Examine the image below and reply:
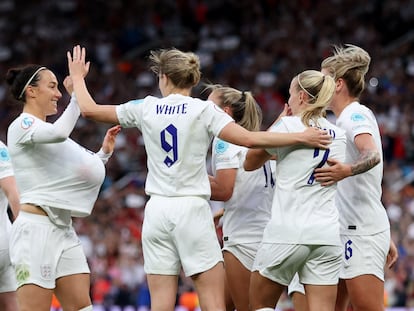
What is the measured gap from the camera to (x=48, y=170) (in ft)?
24.8

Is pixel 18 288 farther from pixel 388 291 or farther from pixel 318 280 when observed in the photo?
pixel 388 291

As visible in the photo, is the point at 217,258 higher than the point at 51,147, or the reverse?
the point at 51,147

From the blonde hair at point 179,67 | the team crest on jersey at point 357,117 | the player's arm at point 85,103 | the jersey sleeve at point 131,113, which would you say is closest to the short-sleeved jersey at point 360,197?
the team crest on jersey at point 357,117

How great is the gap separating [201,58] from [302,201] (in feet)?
48.6

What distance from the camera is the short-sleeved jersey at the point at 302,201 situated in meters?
7.07

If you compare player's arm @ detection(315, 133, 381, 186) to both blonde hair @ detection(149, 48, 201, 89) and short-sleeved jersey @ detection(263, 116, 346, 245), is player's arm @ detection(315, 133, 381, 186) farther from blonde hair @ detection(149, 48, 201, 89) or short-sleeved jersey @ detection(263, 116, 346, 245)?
blonde hair @ detection(149, 48, 201, 89)

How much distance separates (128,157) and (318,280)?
11.8 metres

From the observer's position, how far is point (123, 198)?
17.3 m

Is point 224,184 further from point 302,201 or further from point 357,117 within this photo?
point 357,117

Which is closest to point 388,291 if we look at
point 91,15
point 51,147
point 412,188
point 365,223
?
point 412,188

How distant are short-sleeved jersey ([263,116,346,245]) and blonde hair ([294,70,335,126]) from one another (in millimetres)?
76

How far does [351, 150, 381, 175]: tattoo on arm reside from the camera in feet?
23.8

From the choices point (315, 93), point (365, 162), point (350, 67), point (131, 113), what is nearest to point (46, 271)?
point (131, 113)

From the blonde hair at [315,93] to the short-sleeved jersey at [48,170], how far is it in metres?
1.67
